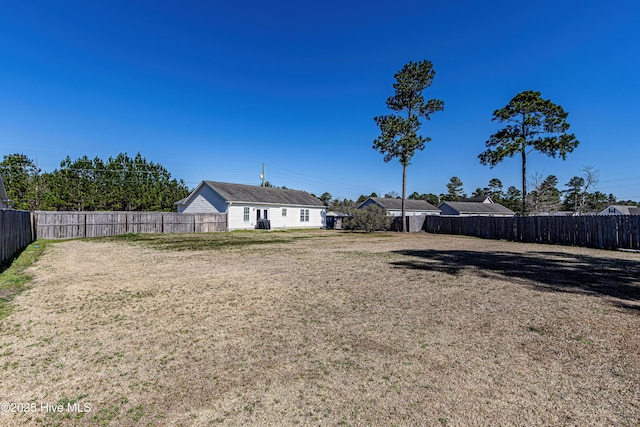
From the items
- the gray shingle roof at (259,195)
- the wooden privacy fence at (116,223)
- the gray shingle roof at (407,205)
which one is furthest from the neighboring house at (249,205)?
the gray shingle roof at (407,205)

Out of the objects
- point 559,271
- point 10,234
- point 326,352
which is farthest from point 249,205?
point 326,352

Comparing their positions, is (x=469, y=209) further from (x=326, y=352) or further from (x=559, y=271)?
(x=326, y=352)

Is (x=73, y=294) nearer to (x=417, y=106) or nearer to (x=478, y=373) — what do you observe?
(x=478, y=373)

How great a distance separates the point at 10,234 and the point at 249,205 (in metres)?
18.0

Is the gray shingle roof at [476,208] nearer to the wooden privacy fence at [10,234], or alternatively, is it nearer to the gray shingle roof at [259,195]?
the gray shingle roof at [259,195]

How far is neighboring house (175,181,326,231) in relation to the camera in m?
26.5

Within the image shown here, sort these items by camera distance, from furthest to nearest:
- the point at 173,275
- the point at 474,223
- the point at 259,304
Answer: the point at 474,223 < the point at 173,275 < the point at 259,304

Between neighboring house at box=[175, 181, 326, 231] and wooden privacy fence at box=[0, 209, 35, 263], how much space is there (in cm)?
1382

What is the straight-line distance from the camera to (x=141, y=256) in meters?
11.1

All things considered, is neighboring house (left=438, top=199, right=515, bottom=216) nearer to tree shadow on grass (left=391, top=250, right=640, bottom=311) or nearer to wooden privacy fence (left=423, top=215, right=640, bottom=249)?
wooden privacy fence (left=423, top=215, right=640, bottom=249)

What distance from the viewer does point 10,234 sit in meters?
10.0

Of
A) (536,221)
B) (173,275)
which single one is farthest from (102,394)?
(536,221)

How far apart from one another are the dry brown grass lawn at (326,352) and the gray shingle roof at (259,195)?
20.2 m

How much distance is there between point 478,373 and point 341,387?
1365 millimetres
